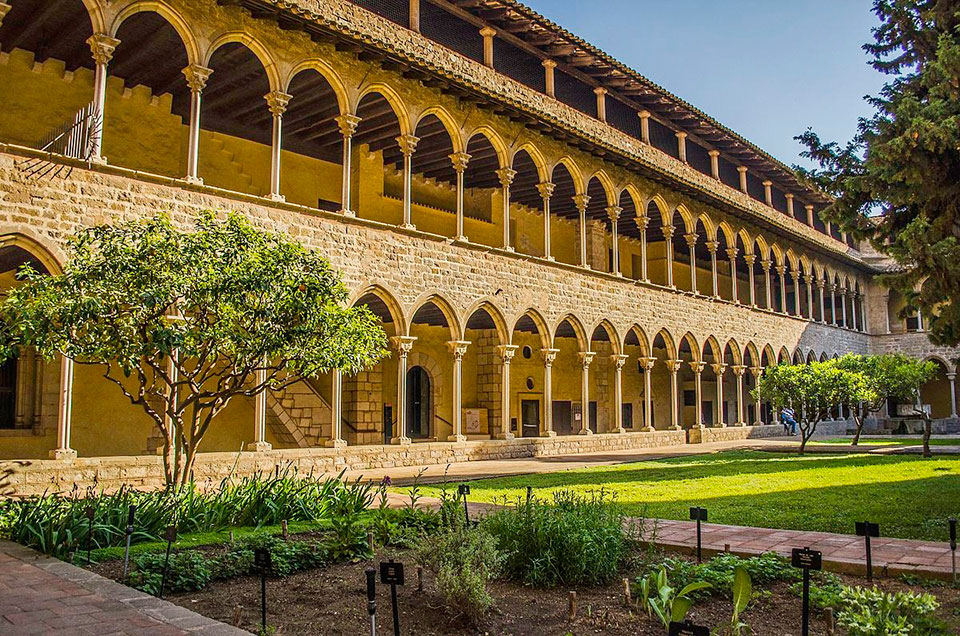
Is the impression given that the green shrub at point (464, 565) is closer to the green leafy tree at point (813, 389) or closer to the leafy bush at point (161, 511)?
the leafy bush at point (161, 511)

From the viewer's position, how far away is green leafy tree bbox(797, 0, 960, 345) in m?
8.27

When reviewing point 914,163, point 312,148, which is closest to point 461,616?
point 914,163

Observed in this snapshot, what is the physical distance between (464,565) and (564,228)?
2283cm

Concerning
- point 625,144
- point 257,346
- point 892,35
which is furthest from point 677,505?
point 625,144

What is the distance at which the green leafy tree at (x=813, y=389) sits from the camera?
19141mm

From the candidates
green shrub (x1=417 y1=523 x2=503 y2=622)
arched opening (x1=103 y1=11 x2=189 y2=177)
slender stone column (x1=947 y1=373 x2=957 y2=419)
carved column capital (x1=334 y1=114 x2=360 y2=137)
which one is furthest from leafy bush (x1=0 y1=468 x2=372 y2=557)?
slender stone column (x1=947 y1=373 x2=957 y2=419)

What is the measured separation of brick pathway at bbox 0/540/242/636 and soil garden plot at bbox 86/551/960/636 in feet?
1.17

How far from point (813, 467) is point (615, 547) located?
11.0 m

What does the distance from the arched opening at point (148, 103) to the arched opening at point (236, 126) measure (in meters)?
0.49

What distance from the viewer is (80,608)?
4.65m

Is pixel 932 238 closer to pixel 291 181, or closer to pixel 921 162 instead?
pixel 921 162

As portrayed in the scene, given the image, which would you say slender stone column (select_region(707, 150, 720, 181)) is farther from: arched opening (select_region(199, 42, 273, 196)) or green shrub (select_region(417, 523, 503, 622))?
green shrub (select_region(417, 523, 503, 622))

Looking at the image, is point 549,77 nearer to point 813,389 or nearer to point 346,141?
point 346,141

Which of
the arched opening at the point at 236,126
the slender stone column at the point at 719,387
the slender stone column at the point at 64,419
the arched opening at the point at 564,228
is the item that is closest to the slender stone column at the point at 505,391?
the arched opening at the point at 564,228
